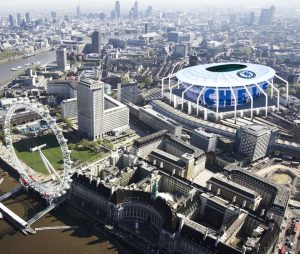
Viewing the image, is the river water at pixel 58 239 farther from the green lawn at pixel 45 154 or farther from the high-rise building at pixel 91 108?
the high-rise building at pixel 91 108

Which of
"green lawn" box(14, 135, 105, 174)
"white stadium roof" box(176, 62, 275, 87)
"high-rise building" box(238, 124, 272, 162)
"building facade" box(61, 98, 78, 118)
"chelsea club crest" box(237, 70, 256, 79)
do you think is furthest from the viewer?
"chelsea club crest" box(237, 70, 256, 79)

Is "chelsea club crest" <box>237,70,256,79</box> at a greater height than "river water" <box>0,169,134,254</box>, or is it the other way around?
"chelsea club crest" <box>237,70,256,79</box>

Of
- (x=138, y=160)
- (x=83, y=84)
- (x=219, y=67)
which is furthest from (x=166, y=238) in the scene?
(x=219, y=67)

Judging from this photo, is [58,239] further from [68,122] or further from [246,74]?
[246,74]

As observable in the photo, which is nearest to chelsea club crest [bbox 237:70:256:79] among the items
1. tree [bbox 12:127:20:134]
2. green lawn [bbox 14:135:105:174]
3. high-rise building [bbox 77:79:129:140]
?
high-rise building [bbox 77:79:129:140]

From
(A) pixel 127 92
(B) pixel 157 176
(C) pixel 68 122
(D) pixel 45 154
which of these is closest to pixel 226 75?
(A) pixel 127 92

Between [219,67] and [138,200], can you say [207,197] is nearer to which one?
[138,200]

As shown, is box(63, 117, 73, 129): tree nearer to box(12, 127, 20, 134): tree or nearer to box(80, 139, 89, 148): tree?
box(80, 139, 89, 148): tree

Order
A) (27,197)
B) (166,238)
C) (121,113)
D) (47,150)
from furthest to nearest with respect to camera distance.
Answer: (121,113) < (47,150) < (27,197) < (166,238)
